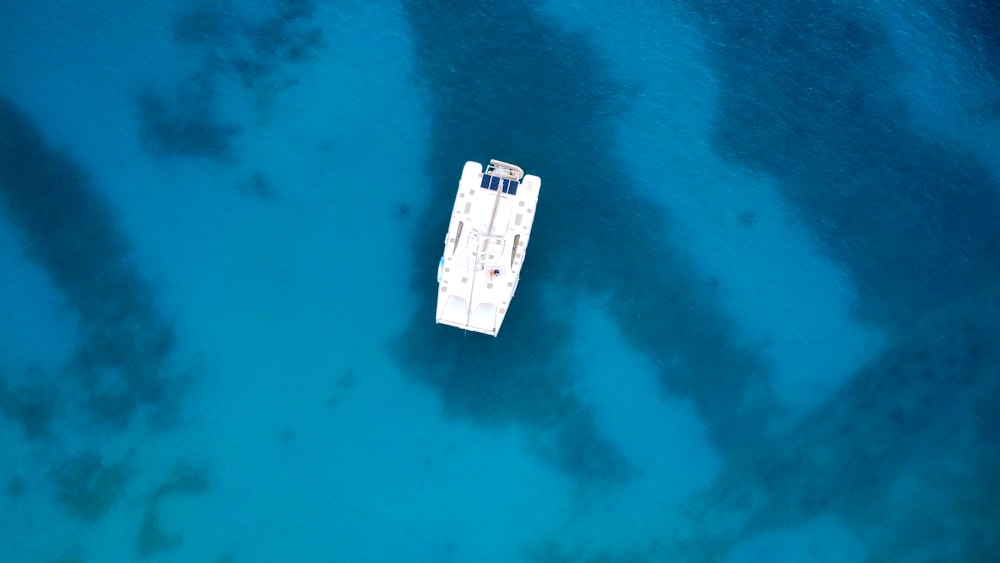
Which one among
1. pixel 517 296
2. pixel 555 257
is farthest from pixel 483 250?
pixel 555 257

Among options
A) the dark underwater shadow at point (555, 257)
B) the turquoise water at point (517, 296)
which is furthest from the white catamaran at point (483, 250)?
the turquoise water at point (517, 296)

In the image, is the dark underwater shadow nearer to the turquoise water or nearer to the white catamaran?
the turquoise water

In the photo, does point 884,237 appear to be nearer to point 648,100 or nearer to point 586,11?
point 648,100

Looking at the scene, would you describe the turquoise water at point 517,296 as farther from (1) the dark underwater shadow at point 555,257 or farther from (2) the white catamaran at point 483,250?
(2) the white catamaran at point 483,250

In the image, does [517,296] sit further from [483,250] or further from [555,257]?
[483,250]

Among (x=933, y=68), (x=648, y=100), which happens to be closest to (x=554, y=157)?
(x=648, y=100)

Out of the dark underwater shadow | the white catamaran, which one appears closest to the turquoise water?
the dark underwater shadow

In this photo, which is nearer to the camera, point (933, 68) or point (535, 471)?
point (535, 471)

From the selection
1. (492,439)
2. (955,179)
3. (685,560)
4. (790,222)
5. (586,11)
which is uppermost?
(586,11)
